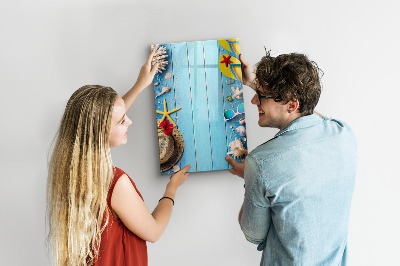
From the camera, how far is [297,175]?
1.20m

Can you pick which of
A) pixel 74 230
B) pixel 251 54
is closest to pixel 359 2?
pixel 251 54

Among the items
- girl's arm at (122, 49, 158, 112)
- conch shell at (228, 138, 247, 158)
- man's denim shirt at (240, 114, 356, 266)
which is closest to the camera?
man's denim shirt at (240, 114, 356, 266)

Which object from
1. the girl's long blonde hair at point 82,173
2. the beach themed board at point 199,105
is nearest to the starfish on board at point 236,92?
the beach themed board at point 199,105

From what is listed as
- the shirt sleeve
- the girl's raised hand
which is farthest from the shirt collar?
the girl's raised hand

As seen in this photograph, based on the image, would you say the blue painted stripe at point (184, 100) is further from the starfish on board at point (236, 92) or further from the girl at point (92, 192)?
the girl at point (92, 192)

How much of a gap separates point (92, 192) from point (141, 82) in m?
0.56

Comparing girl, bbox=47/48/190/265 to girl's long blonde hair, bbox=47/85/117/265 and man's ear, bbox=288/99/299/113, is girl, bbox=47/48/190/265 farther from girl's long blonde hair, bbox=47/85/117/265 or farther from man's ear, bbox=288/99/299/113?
man's ear, bbox=288/99/299/113

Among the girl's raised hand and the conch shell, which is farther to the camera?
the conch shell

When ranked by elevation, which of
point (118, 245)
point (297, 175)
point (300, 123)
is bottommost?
point (118, 245)

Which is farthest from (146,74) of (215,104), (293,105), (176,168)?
(293,105)

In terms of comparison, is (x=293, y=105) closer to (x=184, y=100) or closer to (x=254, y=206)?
(x=254, y=206)

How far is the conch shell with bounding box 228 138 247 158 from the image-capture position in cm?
172

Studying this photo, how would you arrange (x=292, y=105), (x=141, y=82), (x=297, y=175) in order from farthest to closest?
1. (x=141, y=82)
2. (x=292, y=105)
3. (x=297, y=175)

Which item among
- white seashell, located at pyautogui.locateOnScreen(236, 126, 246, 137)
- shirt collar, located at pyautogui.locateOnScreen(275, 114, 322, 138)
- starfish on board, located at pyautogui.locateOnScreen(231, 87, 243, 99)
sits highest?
starfish on board, located at pyautogui.locateOnScreen(231, 87, 243, 99)
